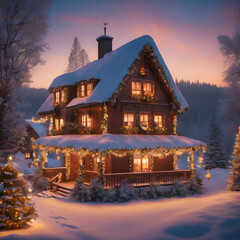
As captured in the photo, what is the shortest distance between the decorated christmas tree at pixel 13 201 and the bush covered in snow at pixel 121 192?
7.21 m

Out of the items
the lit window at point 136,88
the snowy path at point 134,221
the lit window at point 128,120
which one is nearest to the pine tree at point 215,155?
the lit window at point 136,88

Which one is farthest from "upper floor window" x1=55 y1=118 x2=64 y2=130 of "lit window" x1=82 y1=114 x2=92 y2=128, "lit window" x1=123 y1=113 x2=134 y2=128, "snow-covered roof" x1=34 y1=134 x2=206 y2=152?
"lit window" x1=123 y1=113 x2=134 y2=128

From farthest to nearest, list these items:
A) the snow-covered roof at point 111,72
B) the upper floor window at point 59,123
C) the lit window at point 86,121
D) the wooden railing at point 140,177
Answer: the upper floor window at point 59,123 → the lit window at point 86,121 → the snow-covered roof at point 111,72 → the wooden railing at point 140,177

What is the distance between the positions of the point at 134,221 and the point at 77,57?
1562 inches

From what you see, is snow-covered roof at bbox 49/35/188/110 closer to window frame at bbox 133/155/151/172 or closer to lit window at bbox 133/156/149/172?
window frame at bbox 133/155/151/172

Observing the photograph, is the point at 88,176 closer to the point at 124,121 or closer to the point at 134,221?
the point at 124,121

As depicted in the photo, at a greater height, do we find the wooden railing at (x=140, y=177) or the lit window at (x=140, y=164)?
the lit window at (x=140, y=164)

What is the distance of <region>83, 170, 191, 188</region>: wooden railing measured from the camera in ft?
64.1

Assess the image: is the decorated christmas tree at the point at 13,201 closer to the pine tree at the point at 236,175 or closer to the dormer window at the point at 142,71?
the dormer window at the point at 142,71

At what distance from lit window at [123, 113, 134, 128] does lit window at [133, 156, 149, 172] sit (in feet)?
8.70

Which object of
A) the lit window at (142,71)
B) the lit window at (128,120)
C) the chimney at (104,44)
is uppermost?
the chimney at (104,44)

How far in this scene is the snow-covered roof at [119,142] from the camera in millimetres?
19094

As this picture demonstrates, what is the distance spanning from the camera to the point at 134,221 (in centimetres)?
1354

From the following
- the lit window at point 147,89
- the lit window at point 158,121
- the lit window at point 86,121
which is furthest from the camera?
the lit window at point 158,121
